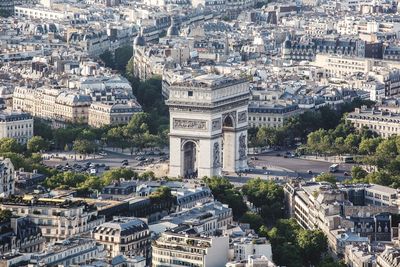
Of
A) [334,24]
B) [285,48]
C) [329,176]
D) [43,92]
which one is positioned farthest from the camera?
[334,24]

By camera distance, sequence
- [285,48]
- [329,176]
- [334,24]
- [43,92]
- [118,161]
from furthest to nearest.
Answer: [334,24] → [285,48] → [43,92] → [118,161] → [329,176]

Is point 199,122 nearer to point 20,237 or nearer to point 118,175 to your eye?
point 118,175

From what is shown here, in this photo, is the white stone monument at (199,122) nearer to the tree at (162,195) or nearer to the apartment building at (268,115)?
the apartment building at (268,115)

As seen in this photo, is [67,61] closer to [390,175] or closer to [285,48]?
[285,48]

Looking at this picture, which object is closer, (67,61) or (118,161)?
(118,161)

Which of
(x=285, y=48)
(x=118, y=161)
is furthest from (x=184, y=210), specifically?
(x=285, y=48)
